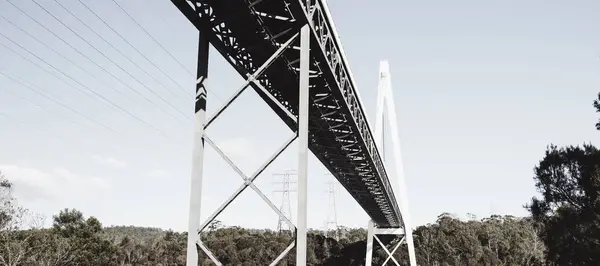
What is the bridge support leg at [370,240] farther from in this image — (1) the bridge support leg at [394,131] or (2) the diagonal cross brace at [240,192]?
(2) the diagonal cross brace at [240,192]

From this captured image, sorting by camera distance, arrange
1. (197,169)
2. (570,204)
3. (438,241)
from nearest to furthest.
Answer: (197,169) < (570,204) < (438,241)

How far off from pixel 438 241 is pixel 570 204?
43.7 m

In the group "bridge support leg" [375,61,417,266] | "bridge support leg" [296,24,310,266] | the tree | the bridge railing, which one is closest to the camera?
"bridge support leg" [296,24,310,266]

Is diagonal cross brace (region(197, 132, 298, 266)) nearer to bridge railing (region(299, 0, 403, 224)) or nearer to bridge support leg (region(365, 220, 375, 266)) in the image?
bridge railing (region(299, 0, 403, 224))

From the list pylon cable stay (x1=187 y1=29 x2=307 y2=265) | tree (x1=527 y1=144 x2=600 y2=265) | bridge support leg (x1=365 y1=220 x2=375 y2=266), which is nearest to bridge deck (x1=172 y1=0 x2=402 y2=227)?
pylon cable stay (x1=187 y1=29 x2=307 y2=265)

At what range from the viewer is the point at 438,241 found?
64125 millimetres

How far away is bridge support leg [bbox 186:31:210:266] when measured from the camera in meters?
9.33

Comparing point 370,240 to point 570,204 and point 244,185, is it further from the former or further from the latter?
point 244,185

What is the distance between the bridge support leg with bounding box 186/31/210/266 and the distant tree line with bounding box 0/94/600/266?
55.0 ft

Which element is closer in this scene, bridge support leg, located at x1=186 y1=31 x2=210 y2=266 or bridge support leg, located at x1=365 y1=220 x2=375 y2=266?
bridge support leg, located at x1=186 y1=31 x2=210 y2=266

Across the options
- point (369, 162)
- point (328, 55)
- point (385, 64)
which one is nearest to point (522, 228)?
point (385, 64)

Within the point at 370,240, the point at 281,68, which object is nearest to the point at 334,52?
the point at 281,68

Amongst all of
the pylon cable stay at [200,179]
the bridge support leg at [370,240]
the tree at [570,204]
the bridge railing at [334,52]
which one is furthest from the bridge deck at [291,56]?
the bridge support leg at [370,240]

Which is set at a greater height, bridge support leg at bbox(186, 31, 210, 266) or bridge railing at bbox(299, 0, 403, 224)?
bridge railing at bbox(299, 0, 403, 224)
